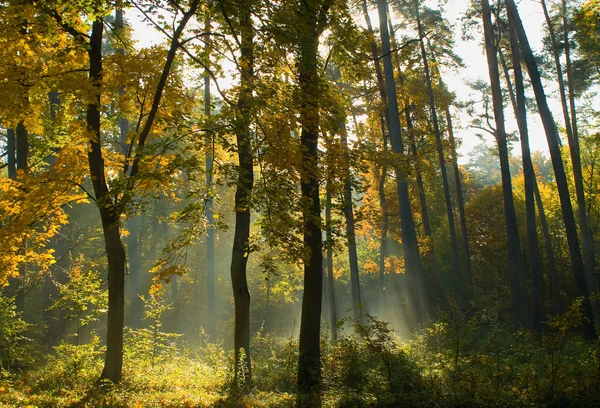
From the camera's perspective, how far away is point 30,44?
8.59m

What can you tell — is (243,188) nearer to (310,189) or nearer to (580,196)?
(310,189)

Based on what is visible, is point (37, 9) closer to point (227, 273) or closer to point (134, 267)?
point (134, 267)

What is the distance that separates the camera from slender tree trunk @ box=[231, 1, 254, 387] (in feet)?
26.2

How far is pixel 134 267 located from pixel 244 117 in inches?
806

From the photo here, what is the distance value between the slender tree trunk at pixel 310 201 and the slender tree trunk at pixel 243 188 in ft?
2.88

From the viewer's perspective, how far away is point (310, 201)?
818 centimetres

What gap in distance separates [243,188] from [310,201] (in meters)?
1.12

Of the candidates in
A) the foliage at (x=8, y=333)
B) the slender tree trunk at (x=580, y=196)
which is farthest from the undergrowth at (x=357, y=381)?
the slender tree trunk at (x=580, y=196)

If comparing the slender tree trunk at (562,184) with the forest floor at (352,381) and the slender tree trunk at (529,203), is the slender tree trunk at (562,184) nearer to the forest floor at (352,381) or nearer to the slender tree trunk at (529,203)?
the slender tree trunk at (529,203)

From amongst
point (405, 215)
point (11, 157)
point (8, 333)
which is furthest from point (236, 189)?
point (11, 157)

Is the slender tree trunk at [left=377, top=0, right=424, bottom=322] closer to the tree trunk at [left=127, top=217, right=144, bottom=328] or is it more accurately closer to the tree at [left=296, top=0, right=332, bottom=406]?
the tree at [left=296, top=0, right=332, bottom=406]

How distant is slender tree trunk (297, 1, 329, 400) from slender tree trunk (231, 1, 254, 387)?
34.5 inches

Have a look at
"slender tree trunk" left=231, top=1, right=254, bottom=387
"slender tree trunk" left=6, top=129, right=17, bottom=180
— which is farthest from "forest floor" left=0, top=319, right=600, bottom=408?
"slender tree trunk" left=6, top=129, right=17, bottom=180

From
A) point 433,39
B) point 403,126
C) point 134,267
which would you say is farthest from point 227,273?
point 433,39
